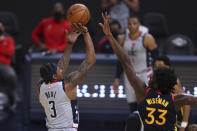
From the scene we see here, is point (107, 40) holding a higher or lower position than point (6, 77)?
higher

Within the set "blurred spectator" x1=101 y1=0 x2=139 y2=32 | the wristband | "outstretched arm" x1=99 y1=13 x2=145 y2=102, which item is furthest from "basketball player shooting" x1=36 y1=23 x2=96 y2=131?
"blurred spectator" x1=101 y1=0 x2=139 y2=32

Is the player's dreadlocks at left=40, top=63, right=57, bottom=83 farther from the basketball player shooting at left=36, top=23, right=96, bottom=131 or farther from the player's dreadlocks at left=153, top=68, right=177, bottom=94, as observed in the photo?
the player's dreadlocks at left=153, top=68, right=177, bottom=94

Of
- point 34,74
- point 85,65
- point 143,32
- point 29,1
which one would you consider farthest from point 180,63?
point 29,1

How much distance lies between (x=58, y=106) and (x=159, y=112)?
1.19m

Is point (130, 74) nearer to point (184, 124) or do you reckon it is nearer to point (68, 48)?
point (68, 48)

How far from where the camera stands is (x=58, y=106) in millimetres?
5137

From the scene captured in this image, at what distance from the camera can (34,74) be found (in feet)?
29.1

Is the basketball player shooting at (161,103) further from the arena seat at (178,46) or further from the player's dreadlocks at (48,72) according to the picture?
the arena seat at (178,46)


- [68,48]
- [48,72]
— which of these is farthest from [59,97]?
[68,48]

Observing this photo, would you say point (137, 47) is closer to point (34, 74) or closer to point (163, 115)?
point (34, 74)

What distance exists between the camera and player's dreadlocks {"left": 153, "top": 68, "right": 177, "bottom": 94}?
183 inches

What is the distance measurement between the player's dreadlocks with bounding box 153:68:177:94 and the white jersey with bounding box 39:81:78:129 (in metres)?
1.09

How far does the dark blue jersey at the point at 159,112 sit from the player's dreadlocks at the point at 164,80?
65 millimetres

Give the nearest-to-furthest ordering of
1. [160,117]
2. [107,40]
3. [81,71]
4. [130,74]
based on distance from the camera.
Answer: [160,117] → [130,74] → [81,71] → [107,40]
